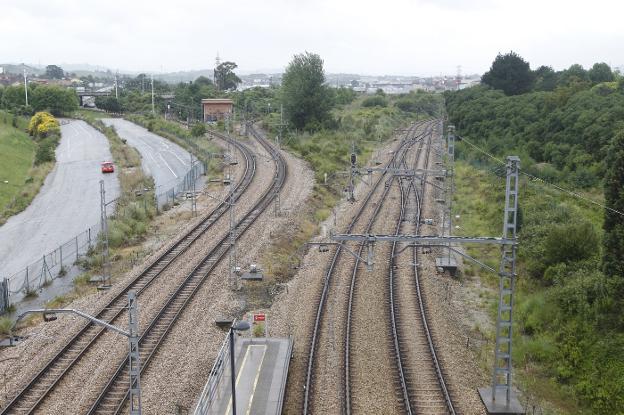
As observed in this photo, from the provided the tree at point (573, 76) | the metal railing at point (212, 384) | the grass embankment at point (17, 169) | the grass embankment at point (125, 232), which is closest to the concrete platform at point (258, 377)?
the metal railing at point (212, 384)

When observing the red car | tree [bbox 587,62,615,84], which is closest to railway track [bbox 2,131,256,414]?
the red car

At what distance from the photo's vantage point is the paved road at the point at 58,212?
32.3m

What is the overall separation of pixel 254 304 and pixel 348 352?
5.54 meters

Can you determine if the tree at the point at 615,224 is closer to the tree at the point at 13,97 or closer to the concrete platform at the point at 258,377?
the concrete platform at the point at 258,377

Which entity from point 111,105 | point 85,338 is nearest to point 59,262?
point 85,338

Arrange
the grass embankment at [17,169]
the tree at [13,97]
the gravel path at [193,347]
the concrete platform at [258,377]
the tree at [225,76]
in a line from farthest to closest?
the tree at [225,76]
the tree at [13,97]
the grass embankment at [17,169]
the gravel path at [193,347]
the concrete platform at [258,377]

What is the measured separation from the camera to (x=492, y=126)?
64.2 meters

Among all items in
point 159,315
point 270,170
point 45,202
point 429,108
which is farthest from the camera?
point 429,108

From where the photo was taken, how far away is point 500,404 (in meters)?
15.3

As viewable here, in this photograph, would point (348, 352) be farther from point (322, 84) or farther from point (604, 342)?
point (322, 84)

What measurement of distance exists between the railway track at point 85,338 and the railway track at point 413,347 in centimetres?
904

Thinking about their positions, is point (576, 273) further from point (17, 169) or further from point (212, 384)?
point (17, 169)

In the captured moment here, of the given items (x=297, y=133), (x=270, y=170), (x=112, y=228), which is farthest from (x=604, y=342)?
(x=297, y=133)

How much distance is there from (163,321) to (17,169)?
140 ft
